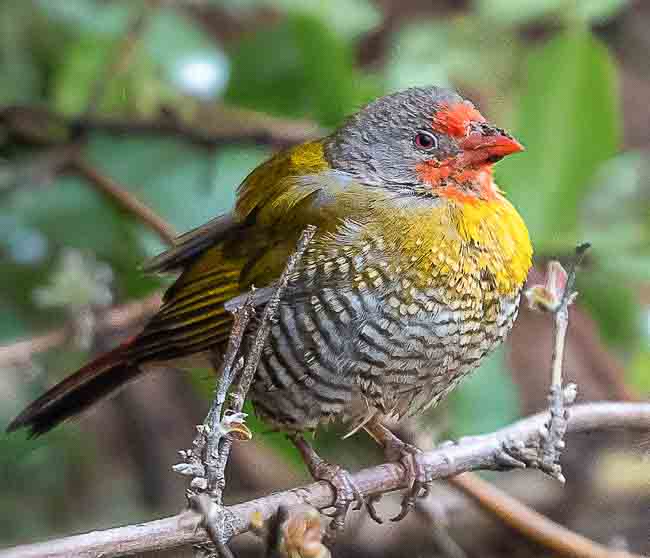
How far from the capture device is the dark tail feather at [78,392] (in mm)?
2822

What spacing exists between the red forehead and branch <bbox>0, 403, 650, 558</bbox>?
708 millimetres

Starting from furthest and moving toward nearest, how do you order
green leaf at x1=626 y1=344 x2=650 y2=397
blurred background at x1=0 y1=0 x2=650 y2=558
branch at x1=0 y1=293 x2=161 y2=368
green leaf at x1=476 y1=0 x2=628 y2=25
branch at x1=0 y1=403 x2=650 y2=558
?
green leaf at x1=476 y1=0 x2=628 y2=25
blurred background at x1=0 y1=0 x2=650 y2=558
green leaf at x1=626 y1=344 x2=650 y2=397
branch at x1=0 y1=293 x2=161 y2=368
branch at x1=0 y1=403 x2=650 y2=558

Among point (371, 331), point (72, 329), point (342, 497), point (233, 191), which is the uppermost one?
point (233, 191)

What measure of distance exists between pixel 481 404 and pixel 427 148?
3.33 feet

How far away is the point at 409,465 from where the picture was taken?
2701mm

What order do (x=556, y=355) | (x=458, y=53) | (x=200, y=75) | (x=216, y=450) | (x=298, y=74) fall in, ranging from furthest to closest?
(x=458, y=53) < (x=200, y=75) < (x=298, y=74) < (x=556, y=355) < (x=216, y=450)

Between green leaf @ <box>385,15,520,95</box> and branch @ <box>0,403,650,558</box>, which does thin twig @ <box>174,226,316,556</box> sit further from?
green leaf @ <box>385,15,520,95</box>

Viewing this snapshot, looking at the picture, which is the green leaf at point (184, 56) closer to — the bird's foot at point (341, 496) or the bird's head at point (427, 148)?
the bird's head at point (427, 148)

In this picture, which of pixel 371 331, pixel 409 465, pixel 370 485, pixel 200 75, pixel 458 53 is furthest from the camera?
pixel 458 53

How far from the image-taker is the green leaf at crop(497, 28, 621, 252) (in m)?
3.56

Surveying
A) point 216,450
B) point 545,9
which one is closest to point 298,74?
point 545,9

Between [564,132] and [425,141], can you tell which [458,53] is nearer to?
[564,132]

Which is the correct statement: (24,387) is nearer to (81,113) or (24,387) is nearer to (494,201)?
(81,113)

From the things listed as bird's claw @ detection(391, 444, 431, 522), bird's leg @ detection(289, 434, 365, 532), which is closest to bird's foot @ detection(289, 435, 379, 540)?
bird's leg @ detection(289, 434, 365, 532)
